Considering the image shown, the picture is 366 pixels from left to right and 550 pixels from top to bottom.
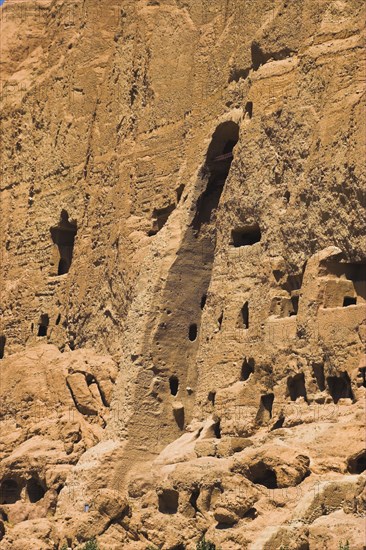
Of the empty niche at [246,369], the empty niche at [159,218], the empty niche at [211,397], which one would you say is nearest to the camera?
the empty niche at [246,369]

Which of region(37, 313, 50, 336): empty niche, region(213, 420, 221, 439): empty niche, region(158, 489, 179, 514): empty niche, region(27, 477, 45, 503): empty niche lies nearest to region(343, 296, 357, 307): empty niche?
region(213, 420, 221, 439): empty niche

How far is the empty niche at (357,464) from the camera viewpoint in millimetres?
33812

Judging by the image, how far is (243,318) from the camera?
38594 millimetres

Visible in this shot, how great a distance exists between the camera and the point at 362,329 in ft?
115

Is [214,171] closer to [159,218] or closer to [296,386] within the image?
[159,218]

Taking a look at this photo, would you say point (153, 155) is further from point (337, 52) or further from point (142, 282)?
point (337, 52)

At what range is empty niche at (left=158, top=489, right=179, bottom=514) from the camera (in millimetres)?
36344

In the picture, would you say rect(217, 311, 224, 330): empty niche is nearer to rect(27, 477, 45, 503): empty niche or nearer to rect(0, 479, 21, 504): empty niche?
rect(27, 477, 45, 503): empty niche

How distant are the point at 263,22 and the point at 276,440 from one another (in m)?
9.09

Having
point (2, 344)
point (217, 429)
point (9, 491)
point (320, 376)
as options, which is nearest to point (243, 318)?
point (217, 429)

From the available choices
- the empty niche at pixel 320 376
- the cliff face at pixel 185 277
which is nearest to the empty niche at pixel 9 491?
the cliff face at pixel 185 277

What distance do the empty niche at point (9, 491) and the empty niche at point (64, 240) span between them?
220 inches

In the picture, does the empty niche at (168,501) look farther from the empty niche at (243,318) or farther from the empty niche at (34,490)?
the empty niche at (34,490)

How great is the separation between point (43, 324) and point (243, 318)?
29.1 feet
